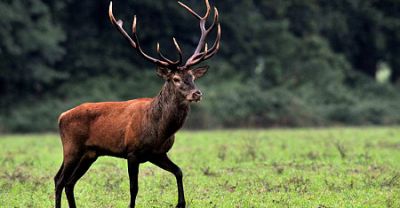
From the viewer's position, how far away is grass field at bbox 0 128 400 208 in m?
10.7

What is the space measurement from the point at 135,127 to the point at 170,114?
0.50 m

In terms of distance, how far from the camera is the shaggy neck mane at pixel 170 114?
9.67m

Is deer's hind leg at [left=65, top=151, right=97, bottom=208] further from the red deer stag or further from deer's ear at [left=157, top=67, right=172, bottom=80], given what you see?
deer's ear at [left=157, top=67, right=172, bottom=80]

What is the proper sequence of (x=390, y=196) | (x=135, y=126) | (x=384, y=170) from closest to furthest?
(x=135, y=126), (x=390, y=196), (x=384, y=170)

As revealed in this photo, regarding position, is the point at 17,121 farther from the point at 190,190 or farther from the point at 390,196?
the point at 390,196

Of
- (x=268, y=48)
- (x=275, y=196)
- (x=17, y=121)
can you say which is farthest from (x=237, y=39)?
(x=275, y=196)

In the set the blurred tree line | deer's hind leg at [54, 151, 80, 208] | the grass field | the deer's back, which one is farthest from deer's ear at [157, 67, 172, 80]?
the blurred tree line

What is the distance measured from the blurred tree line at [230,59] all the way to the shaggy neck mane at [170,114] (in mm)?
20141

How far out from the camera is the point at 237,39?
123 ft

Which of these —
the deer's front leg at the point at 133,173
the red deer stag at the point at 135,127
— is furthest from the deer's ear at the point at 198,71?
the deer's front leg at the point at 133,173

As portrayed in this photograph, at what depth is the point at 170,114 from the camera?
970cm

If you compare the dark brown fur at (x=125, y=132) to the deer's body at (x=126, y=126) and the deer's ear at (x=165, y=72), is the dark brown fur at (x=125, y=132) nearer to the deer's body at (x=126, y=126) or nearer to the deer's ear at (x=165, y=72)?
the deer's body at (x=126, y=126)

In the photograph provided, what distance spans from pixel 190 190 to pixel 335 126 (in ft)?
71.5

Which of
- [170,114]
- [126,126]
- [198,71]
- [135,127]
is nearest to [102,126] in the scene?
[126,126]
